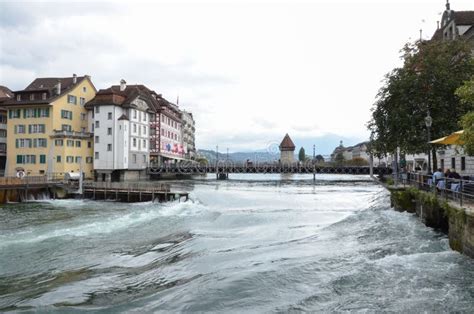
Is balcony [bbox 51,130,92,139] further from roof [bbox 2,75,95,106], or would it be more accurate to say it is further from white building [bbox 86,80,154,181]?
roof [bbox 2,75,95,106]

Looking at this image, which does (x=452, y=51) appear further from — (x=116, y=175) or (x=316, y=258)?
(x=116, y=175)

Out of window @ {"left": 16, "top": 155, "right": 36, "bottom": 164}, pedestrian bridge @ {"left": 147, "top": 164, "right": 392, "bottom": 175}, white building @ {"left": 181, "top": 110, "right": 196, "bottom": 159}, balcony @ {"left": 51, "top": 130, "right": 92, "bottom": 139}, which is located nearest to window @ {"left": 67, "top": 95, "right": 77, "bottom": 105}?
balcony @ {"left": 51, "top": 130, "right": 92, "bottom": 139}

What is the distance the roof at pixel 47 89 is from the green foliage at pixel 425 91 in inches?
2109

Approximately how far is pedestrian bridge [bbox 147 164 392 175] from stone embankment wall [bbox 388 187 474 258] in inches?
2217

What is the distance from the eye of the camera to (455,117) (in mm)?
26469

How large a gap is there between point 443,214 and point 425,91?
12892 millimetres

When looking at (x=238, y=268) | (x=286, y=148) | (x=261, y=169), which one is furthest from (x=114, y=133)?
(x=286, y=148)

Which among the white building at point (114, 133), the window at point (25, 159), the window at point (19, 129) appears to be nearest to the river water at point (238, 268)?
the window at point (25, 159)

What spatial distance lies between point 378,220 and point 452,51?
13375mm

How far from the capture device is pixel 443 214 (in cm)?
1617

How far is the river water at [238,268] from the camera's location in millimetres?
9227

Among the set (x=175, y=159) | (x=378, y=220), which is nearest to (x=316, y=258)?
(x=378, y=220)

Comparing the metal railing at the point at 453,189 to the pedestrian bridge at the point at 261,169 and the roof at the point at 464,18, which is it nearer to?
the roof at the point at 464,18

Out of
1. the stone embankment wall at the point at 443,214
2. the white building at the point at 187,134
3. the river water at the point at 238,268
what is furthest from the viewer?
the white building at the point at 187,134
